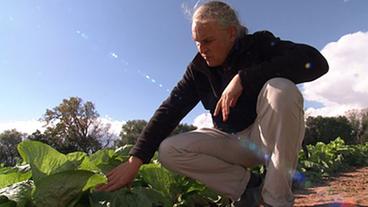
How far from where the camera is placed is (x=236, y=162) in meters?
2.82

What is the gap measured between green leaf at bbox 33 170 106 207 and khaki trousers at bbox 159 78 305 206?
837mm

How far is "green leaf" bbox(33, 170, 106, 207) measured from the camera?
1.96 meters

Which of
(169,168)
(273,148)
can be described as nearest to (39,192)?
(169,168)

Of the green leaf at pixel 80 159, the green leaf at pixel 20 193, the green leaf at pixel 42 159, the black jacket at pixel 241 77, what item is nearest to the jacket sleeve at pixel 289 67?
the black jacket at pixel 241 77

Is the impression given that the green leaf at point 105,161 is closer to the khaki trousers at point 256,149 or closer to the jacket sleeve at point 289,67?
the khaki trousers at point 256,149

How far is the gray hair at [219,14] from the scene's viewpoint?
2.58 metres

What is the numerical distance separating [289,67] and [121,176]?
1177 mm

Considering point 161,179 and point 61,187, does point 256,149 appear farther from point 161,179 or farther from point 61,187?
point 61,187

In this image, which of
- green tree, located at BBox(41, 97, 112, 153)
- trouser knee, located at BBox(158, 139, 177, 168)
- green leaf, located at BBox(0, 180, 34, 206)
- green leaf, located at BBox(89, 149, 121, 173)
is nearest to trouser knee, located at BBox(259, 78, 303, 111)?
trouser knee, located at BBox(158, 139, 177, 168)

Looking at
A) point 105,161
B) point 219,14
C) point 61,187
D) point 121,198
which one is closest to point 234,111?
point 219,14

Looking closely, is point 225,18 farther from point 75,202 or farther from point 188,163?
point 75,202

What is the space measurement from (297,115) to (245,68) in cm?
48

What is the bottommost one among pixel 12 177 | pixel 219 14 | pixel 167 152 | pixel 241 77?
pixel 167 152

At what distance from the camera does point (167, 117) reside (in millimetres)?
2861
